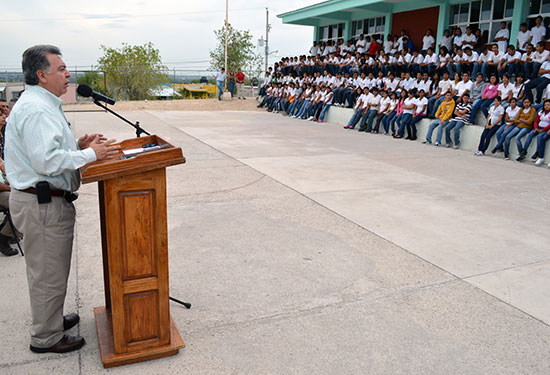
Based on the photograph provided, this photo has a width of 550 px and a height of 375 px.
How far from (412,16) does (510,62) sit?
813 centimetres

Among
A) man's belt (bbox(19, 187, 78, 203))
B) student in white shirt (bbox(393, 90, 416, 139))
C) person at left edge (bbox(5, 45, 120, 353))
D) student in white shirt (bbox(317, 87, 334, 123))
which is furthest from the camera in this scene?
student in white shirt (bbox(317, 87, 334, 123))

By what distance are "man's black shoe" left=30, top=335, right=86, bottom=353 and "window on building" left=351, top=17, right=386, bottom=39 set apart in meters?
21.4

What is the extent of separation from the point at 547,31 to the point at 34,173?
14.8 meters

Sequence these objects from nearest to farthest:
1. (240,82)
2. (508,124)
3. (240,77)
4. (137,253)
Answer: (137,253)
(508,124)
(240,77)
(240,82)

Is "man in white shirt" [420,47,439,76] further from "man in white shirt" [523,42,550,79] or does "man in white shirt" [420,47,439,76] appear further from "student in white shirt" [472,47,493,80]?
"man in white shirt" [523,42,550,79]

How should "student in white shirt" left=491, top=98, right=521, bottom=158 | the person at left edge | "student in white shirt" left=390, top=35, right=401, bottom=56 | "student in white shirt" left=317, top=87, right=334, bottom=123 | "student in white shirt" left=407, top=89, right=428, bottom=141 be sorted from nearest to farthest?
the person at left edge → "student in white shirt" left=491, top=98, right=521, bottom=158 → "student in white shirt" left=407, top=89, right=428, bottom=141 → "student in white shirt" left=317, top=87, right=334, bottom=123 → "student in white shirt" left=390, top=35, right=401, bottom=56

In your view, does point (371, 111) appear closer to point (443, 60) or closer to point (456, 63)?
point (443, 60)

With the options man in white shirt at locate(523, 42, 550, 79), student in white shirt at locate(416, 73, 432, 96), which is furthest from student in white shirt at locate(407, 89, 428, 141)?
man in white shirt at locate(523, 42, 550, 79)

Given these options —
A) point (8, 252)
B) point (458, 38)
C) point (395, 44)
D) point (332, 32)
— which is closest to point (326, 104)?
point (395, 44)

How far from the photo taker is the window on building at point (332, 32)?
80.7 feet

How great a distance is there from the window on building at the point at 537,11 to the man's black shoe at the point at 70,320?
15203 mm

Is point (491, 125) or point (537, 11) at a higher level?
point (537, 11)

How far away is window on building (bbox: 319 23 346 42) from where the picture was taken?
80.7 ft

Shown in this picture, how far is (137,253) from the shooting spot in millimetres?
2492
